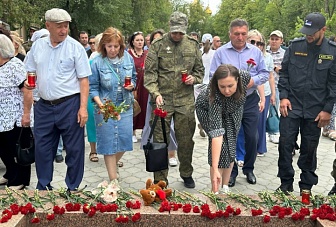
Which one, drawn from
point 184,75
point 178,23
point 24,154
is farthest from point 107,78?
point 24,154

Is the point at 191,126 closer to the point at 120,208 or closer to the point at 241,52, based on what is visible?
the point at 241,52

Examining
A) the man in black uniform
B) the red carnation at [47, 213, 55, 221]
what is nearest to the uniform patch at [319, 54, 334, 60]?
the man in black uniform

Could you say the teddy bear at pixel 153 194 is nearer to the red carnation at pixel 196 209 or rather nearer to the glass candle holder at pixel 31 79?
the red carnation at pixel 196 209

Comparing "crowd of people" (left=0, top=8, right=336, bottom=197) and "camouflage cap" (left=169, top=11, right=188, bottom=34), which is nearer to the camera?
"crowd of people" (left=0, top=8, right=336, bottom=197)

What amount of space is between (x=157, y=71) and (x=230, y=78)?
3.88 feet

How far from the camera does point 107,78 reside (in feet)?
13.6

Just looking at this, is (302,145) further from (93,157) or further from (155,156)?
(93,157)

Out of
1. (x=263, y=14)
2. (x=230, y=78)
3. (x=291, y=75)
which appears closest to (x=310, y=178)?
(x=291, y=75)

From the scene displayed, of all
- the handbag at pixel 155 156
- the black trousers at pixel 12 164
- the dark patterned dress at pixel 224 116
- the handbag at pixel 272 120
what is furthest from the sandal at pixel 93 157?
the handbag at pixel 272 120

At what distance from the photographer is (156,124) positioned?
4219 mm

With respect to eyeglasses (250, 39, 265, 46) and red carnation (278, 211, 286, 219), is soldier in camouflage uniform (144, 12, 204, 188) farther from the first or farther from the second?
red carnation (278, 211, 286, 219)

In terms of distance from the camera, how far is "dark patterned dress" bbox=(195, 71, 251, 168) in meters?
3.42

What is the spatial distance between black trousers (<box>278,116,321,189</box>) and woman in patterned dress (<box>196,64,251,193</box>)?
0.75 metres

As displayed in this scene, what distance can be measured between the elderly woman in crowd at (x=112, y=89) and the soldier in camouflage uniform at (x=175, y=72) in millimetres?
291
